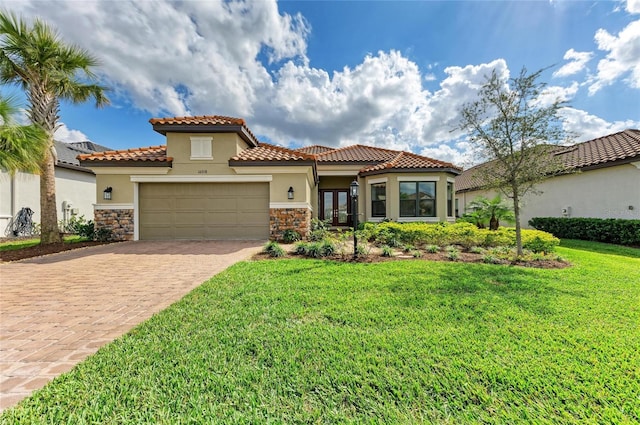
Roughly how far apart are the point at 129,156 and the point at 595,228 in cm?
2026

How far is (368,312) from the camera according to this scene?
3.44m

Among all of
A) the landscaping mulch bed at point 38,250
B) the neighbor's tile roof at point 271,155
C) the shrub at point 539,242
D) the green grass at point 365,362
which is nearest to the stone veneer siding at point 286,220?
the neighbor's tile roof at point 271,155

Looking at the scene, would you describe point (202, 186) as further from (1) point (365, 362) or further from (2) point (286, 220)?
(1) point (365, 362)

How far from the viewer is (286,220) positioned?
1051 cm

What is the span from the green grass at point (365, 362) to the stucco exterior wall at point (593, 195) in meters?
8.08

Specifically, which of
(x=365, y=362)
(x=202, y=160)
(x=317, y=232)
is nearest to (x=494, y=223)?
(x=317, y=232)

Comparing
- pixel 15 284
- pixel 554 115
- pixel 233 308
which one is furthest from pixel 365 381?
pixel 554 115

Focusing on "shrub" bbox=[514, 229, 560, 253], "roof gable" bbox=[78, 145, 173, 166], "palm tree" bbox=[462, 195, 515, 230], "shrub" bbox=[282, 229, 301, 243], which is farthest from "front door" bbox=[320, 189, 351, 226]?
"shrub" bbox=[514, 229, 560, 253]

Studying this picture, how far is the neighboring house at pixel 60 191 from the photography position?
12.1 meters

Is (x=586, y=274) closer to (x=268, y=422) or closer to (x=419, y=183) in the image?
(x=268, y=422)

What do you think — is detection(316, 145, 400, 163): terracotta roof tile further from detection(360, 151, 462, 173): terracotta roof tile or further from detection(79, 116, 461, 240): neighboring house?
detection(79, 116, 461, 240): neighboring house

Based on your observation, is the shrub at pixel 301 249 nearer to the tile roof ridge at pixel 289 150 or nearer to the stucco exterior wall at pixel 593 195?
the tile roof ridge at pixel 289 150

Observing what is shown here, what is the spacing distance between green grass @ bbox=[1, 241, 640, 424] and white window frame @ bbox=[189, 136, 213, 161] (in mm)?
7728

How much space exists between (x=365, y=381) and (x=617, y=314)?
3.97 metres
